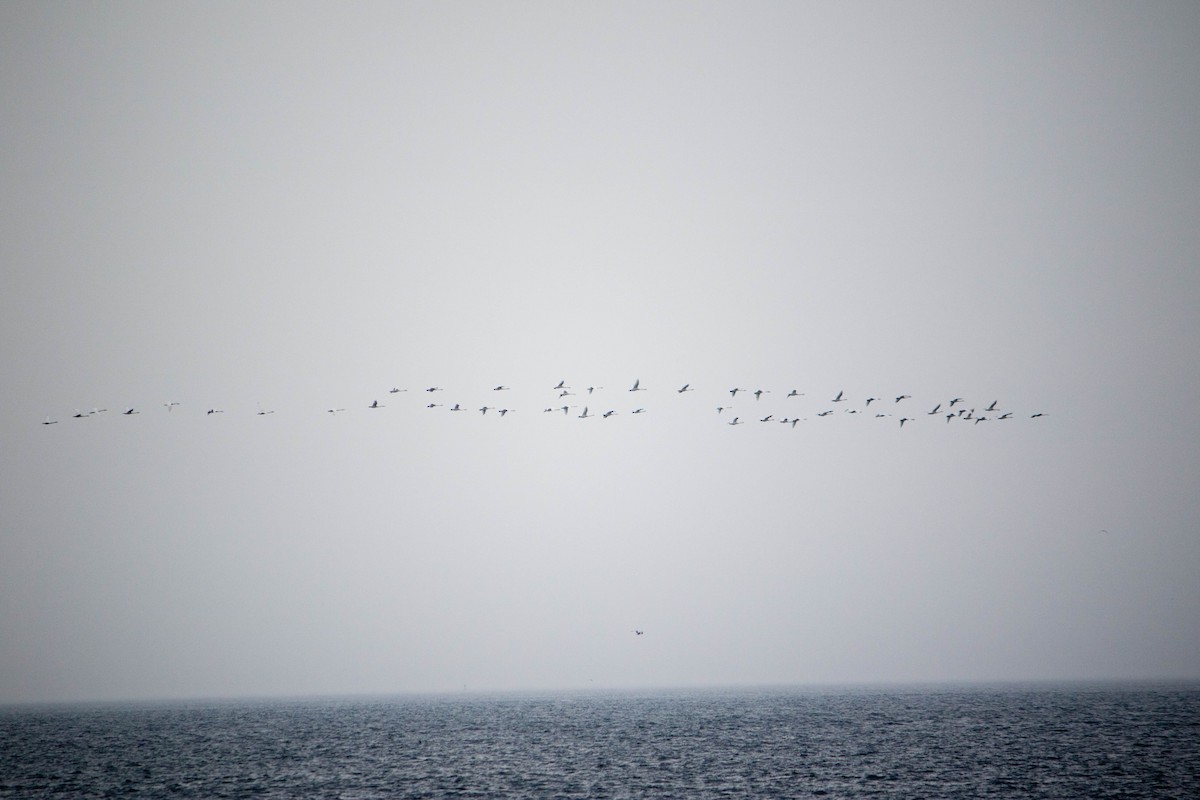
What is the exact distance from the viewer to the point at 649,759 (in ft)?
283

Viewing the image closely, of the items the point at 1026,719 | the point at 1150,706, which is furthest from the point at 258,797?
the point at 1150,706

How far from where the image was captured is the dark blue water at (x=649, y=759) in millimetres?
67750

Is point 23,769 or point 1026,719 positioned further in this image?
point 1026,719

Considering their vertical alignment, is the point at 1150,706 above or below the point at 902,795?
above

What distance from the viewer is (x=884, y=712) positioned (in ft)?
513

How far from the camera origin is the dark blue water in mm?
67750

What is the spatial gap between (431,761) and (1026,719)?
85.6 metres

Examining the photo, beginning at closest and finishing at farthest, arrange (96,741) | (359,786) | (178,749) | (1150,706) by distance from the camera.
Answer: (359,786) → (178,749) → (96,741) → (1150,706)

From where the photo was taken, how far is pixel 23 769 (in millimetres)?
87688

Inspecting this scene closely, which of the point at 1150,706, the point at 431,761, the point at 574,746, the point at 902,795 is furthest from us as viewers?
the point at 1150,706

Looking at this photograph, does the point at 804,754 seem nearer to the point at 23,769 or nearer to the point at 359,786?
the point at 359,786

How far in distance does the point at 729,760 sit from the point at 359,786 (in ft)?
104

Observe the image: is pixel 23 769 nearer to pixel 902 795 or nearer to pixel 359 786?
pixel 359 786

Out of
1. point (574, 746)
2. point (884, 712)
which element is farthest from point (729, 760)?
point (884, 712)
